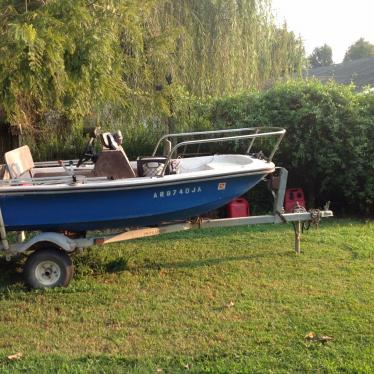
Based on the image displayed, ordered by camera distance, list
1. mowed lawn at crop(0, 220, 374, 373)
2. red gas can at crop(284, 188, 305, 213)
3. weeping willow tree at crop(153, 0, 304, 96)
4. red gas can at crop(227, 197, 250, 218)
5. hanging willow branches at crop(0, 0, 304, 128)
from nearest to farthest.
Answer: mowed lawn at crop(0, 220, 374, 373) < hanging willow branches at crop(0, 0, 304, 128) < red gas can at crop(227, 197, 250, 218) < red gas can at crop(284, 188, 305, 213) < weeping willow tree at crop(153, 0, 304, 96)

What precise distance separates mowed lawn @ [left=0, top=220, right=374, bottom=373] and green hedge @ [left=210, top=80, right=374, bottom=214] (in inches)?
78.5

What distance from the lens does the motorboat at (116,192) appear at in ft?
17.7

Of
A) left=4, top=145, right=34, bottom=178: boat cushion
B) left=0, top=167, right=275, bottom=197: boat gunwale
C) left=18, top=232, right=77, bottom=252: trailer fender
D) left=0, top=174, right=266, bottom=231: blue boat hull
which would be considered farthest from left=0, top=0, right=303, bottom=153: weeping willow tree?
left=18, top=232, right=77, bottom=252: trailer fender

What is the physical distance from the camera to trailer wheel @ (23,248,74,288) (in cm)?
559

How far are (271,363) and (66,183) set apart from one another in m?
2.76

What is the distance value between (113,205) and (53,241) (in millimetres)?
695

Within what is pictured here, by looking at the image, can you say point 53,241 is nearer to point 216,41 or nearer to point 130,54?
point 130,54

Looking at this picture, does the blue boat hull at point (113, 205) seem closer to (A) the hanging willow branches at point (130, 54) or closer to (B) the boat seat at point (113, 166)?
(B) the boat seat at point (113, 166)

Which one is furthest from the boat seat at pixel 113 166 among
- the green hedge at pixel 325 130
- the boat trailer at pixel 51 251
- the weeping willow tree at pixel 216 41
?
the weeping willow tree at pixel 216 41

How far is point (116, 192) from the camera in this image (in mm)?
5488

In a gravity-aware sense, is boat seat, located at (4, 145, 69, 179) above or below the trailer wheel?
above

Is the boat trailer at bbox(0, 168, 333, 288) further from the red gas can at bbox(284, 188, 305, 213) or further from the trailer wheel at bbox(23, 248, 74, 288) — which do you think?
the red gas can at bbox(284, 188, 305, 213)

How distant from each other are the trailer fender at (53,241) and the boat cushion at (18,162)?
0.80 metres

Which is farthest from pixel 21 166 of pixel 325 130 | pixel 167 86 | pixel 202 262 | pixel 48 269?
pixel 325 130
